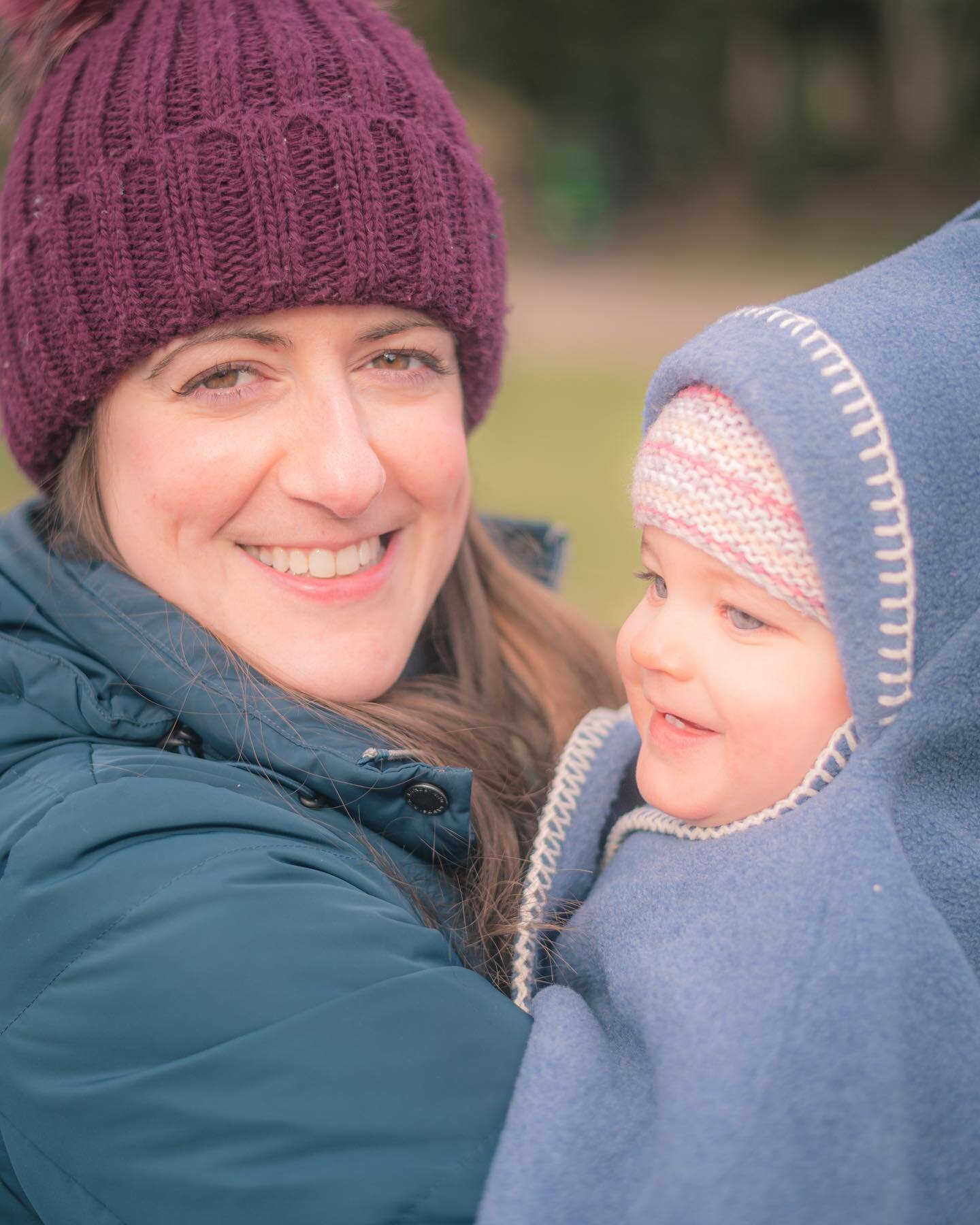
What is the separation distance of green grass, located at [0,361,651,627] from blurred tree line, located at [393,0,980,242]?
8576 mm

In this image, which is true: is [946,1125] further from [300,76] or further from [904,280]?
[300,76]

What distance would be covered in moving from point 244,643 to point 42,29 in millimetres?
1056

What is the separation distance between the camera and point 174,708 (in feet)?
6.07

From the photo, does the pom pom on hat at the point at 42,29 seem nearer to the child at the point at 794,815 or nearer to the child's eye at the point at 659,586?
the child at the point at 794,815

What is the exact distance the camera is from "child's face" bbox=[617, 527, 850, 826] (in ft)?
5.20

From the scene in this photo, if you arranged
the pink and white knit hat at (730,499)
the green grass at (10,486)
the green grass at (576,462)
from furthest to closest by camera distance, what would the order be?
the green grass at (10,486)
the green grass at (576,462)
the pink and white knit hat at (730,499)

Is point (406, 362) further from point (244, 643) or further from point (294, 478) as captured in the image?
point (244, 643)

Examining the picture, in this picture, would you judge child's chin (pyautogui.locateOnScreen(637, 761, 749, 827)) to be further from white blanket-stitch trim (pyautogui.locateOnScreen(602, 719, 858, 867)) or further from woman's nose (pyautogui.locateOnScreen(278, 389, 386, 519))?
woman's nose (pyautogui.locateOnScreen(278, 389, 386, 519))

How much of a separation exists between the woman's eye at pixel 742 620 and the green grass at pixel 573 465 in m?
3.87

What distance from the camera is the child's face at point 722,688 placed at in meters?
1.58

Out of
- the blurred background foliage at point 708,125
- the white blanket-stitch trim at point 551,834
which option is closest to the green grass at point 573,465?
the white blanket-stitch trim at point 551,834

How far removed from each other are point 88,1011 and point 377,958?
330 mm

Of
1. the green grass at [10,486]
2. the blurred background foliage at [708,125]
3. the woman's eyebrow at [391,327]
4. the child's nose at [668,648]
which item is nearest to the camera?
the child's nose at [668,648]

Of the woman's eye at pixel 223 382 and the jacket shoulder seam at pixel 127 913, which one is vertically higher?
the woman's eye at pixel 223 382
